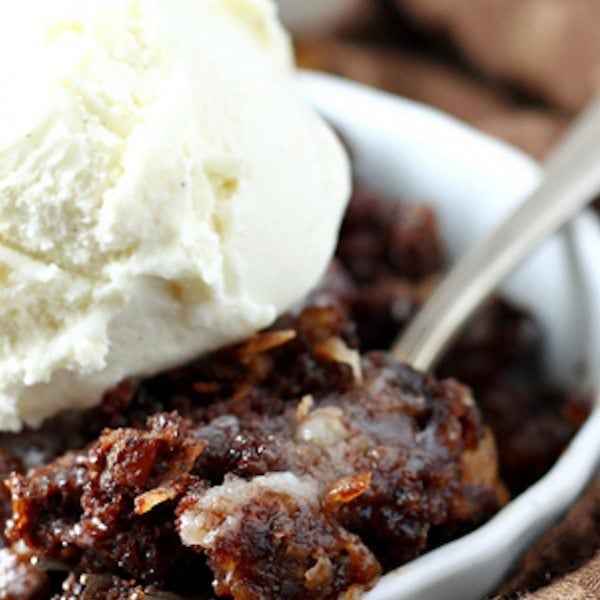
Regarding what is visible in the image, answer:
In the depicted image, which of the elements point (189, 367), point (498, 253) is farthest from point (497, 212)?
point (189, 367)

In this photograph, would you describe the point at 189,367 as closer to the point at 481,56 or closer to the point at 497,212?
the point at 497,212

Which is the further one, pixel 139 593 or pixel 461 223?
pixel 461 223

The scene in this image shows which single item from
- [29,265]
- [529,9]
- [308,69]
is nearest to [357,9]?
[308,69]

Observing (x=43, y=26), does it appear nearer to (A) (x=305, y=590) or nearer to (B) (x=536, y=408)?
(A) (x=305, y=590)

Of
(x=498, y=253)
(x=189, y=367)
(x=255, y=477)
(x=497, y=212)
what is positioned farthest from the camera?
(x=497, y=212)

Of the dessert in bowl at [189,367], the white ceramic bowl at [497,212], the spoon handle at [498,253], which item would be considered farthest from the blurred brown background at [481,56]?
the dessert in bowl at [189,367]

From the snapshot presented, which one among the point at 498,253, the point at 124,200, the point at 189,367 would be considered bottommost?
the point at 189,367
